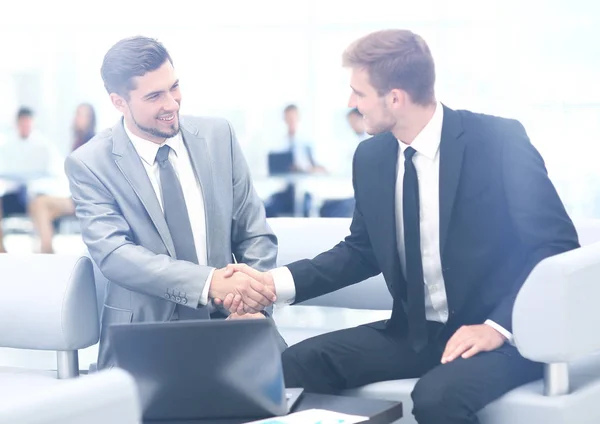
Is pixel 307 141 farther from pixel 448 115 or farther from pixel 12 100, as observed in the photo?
pixel 448 115

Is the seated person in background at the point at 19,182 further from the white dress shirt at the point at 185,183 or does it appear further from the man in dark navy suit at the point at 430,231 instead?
the man in dark navy suit at the point at 430,231

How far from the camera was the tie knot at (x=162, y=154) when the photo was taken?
119 inches

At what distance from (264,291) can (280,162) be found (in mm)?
6041

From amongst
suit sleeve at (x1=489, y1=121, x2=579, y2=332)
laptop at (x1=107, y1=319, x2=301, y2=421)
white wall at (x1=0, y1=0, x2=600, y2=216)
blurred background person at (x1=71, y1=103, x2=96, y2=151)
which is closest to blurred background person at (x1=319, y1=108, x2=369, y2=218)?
white wall at (x1=0, y1=0, x2=600, y2=216)

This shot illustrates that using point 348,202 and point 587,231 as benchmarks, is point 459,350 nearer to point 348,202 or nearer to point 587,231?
point 587,231

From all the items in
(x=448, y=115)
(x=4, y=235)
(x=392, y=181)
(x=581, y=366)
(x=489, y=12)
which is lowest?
(x=4, y=235)

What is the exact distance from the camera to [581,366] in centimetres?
269

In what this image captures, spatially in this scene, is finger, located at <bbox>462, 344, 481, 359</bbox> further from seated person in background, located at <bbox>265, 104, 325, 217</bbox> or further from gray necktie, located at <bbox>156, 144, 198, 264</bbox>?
seated person in background, located at <bbox>265, 104, 325, 217</bbox>

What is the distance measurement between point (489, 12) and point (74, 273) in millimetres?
6939

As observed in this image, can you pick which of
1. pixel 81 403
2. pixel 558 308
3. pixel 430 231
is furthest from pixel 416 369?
pixel 81 403

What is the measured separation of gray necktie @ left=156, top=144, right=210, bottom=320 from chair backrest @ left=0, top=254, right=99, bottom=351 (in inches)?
12.0

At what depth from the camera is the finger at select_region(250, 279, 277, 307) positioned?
283 centimetres

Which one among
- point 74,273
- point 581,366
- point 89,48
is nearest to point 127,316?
point 74,273

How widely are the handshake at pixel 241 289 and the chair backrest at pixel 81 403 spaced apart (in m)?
1.40
